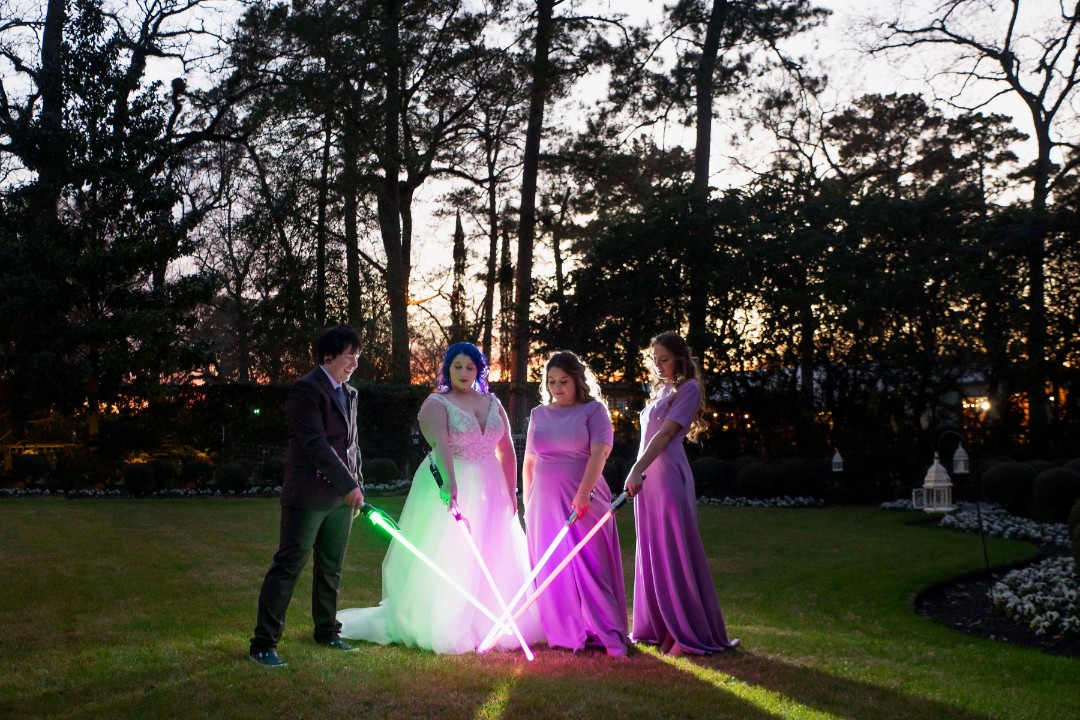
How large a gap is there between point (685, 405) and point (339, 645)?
2.56m

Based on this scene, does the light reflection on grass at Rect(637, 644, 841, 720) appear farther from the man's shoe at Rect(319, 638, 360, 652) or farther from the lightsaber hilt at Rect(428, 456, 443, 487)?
the man's shoe at Rect(319, 638, 360, 652)

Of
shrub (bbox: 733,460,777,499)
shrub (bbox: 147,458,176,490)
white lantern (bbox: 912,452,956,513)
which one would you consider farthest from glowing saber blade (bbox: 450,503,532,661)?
shrub (bbox: 147,458,176,490)

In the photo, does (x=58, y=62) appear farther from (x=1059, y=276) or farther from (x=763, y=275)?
(x=1059, y=276)

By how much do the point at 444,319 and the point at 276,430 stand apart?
1532 cm

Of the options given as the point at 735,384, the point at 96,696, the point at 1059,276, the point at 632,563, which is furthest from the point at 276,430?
the point at 96,696

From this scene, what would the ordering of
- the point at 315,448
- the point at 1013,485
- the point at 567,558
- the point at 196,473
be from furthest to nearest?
the point at 196,473, the point at 1013,485, the point at 567,558, the point at 315,448

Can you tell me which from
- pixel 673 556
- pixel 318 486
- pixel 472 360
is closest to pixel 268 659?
pixel 318 486

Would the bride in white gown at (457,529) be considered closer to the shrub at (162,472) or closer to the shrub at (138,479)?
the shrub at (138,479)

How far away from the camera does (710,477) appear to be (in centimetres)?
2206

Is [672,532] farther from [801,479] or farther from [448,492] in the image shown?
[801,479]

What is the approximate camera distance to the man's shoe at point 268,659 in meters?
5.64

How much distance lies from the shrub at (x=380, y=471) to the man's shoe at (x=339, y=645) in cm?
1728

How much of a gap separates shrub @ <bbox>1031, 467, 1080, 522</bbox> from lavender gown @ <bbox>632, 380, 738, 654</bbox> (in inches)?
420

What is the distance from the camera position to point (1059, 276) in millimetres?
20000
